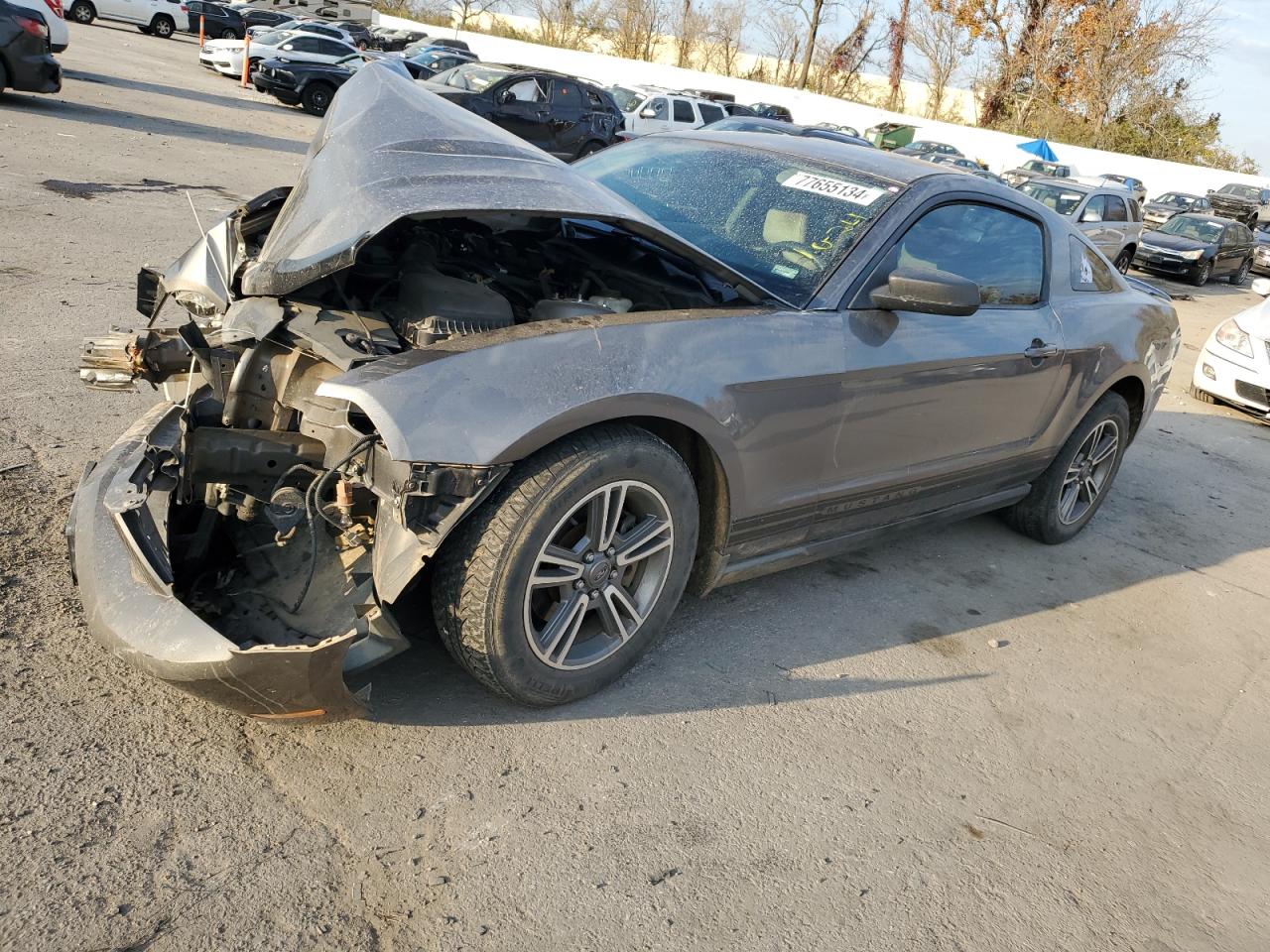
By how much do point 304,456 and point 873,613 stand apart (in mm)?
2301

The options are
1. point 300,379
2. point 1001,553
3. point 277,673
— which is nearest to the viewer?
point 277,673

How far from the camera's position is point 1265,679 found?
409cm

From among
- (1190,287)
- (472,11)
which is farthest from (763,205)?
(472,11)

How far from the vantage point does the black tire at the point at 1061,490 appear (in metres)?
4.80

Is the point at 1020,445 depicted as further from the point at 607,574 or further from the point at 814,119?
the point at 814,119

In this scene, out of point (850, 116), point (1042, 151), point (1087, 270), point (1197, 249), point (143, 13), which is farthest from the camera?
point (850, 116)

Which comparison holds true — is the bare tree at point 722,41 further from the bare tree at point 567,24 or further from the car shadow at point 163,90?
the car shadow at point 163,90

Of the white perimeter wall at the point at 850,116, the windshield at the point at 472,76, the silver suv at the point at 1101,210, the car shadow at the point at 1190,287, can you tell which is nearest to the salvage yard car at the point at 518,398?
the silver suv at the point at 1101,210

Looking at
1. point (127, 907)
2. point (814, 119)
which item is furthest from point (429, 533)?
point (814, 119)

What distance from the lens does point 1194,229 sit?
20.7 m

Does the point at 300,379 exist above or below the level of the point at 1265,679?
above

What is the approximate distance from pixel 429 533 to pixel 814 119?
43.4 meters

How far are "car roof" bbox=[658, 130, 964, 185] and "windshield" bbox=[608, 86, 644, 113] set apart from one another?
19878 mm

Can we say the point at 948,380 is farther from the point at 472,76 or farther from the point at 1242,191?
the point at 1242,191
